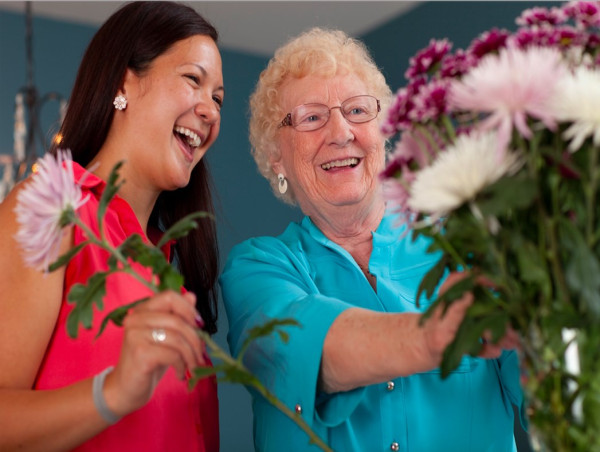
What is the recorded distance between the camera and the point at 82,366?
3.83ft

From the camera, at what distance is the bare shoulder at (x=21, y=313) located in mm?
1063

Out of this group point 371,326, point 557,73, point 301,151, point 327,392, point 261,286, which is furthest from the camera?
point 301,151

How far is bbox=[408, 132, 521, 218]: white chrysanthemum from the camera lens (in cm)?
60

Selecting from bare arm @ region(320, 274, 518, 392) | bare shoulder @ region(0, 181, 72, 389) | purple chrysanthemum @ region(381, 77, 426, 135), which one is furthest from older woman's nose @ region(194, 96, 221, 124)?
purple chrysanthemum @ region(381, 77, 426, 135)

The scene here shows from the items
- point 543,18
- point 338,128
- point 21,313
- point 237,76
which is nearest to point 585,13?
point 543,18

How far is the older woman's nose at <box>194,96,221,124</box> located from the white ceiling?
3.65m

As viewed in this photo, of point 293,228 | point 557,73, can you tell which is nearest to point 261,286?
point 293,228

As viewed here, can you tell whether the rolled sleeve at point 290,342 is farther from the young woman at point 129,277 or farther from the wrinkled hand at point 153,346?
the wrinkled hand at point 153,346

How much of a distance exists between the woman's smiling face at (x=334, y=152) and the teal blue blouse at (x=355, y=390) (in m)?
0.20

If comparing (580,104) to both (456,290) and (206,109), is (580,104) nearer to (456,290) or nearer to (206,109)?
(456,290)

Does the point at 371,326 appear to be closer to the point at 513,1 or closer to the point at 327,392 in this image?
the point at 327,392

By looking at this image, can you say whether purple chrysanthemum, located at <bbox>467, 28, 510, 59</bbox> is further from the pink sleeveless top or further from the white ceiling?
the white ceiling

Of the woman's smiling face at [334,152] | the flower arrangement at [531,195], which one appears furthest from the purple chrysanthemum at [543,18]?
the woman's smiling face at [334,152]

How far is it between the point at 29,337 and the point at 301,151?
2.89 feet
